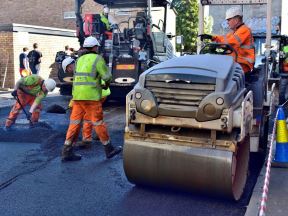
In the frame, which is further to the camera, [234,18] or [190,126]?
[234,18]

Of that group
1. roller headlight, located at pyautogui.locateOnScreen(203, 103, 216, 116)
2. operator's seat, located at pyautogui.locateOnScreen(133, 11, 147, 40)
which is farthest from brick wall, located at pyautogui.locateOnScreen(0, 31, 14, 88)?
roller headlight, located at pyautogui.locateOnScreen(203, 103, 216, 116)

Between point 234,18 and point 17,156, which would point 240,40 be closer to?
point 234,18

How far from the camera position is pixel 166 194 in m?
4.87

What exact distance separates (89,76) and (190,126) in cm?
228

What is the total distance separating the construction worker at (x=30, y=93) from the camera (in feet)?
27.9

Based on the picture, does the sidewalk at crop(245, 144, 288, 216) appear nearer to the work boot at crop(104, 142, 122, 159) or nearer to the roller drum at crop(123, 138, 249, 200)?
the roller drum at crop(123, 138, 249, 200)

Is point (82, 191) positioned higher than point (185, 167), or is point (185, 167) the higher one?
point (185, 167)

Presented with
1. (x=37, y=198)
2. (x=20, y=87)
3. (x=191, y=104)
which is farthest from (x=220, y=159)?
(x=20, y=87)

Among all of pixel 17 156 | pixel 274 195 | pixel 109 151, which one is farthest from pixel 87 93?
pixel 274 195

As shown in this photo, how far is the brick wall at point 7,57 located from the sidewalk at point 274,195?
1288 cm

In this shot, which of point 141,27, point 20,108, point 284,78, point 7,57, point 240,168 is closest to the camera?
point 240,168

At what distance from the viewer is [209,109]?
4.27 metres

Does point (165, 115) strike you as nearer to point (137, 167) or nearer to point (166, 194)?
point (137, 167)

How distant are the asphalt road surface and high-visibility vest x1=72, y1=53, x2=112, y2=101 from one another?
0.91 metres
